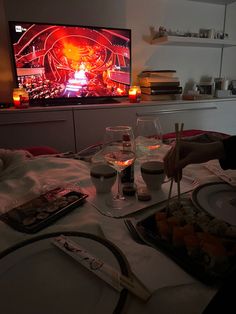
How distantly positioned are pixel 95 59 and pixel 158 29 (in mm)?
826

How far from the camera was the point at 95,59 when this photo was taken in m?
2.34

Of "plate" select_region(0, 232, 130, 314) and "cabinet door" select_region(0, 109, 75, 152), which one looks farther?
"cabinet door" select_region(0, 109, 75, 152)

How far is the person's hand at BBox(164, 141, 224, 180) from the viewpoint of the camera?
61cm

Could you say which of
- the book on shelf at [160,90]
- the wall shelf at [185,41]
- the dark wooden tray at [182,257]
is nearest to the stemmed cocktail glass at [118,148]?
the dark wooden tray at [182,257]

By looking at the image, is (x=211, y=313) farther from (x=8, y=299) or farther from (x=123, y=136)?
(x=123, y=136)

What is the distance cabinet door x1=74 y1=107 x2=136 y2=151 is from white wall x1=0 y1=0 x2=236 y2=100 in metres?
0.65

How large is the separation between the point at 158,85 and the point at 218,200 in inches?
82.1

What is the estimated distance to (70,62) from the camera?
2.27 metres

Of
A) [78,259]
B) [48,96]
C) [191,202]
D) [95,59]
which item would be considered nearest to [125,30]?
[95,59]

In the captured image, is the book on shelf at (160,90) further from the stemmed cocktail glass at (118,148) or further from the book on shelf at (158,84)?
the stemmed cocktail glass at (118,148)

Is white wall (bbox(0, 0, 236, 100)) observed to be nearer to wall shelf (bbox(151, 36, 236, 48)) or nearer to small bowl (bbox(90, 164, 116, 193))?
wall shelf (bbox(151, 36, 236, 48))

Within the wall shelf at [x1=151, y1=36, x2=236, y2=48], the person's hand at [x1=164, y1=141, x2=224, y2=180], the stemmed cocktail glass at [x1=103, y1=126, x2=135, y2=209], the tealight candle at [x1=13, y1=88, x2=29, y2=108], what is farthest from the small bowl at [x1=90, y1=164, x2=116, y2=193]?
the wall shelf at [x1=151, y1=36, x2=236, y2=48]

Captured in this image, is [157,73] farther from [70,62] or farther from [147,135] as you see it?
[147,135]

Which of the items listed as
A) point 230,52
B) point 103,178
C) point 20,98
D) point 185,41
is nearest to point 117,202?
point 103,178
